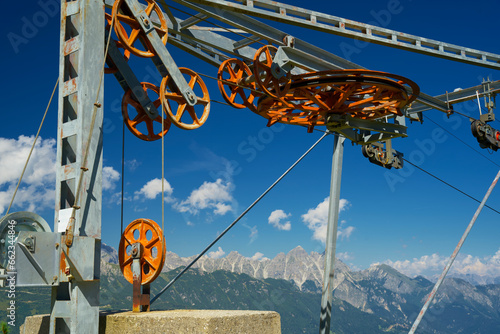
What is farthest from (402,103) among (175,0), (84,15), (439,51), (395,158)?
(395,158)

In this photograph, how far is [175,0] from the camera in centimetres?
937

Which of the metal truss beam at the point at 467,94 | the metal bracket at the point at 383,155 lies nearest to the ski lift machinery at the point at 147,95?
A: the metal truss beam at the point at 467,94

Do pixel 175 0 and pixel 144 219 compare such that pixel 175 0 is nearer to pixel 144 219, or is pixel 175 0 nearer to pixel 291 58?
pixel 291 58

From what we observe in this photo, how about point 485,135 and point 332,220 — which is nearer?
point 485,135

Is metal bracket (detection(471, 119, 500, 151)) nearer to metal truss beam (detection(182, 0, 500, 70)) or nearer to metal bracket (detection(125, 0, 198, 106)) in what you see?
metal truss beam (detection(182, 0, 500, 70))

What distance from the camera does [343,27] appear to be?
10570 millimetres

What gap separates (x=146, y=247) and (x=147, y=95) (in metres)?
2.38

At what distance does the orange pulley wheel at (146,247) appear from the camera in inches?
301

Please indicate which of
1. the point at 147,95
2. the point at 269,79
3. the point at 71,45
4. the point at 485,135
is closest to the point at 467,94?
the point at 485,135

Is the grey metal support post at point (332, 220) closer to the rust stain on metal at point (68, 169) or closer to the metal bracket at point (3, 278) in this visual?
the rust stain on metal at point (68, 169)

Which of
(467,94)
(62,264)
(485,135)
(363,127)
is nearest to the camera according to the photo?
(62,264)

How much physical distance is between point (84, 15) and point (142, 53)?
3.29 feet

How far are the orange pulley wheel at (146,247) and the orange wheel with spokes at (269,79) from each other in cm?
369

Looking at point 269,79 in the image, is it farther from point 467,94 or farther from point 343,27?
point 467,94
